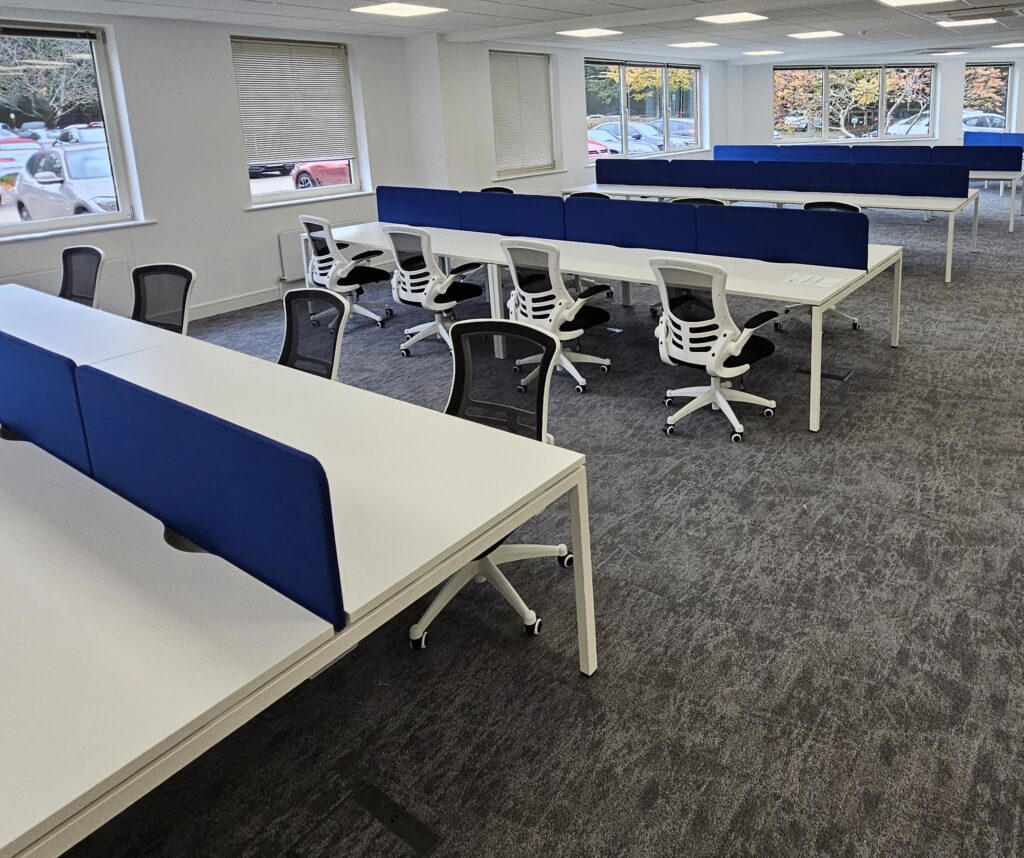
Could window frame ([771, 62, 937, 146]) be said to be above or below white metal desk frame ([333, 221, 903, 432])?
above

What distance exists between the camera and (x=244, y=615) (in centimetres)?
162

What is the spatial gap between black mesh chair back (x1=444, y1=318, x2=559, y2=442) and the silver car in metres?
5.23

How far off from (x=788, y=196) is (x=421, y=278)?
455 cm

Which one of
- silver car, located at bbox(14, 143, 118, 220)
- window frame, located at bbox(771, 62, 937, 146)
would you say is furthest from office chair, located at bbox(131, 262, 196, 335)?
window frame, located at bbox(771, 62, 937, 146)

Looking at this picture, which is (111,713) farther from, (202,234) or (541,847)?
(202,234)

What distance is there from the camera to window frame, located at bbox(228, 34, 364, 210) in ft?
24.3

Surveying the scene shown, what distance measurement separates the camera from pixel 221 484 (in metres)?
1.76

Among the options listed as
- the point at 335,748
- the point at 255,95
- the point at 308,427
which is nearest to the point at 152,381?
the point at 308,427

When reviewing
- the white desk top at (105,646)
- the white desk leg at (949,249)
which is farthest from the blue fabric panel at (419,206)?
the white desk top at (105,646)

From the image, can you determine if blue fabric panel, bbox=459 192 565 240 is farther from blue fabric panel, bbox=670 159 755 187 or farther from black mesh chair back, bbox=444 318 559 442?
black mesh chair back, bbox=444 318 559 442

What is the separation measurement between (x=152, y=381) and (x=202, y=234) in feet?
15.7

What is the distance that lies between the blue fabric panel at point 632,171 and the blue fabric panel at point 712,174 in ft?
0.45

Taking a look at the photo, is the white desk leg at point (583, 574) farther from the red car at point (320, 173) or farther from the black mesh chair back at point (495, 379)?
the red car at point (320, 173)

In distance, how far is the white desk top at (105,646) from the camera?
1236mm
